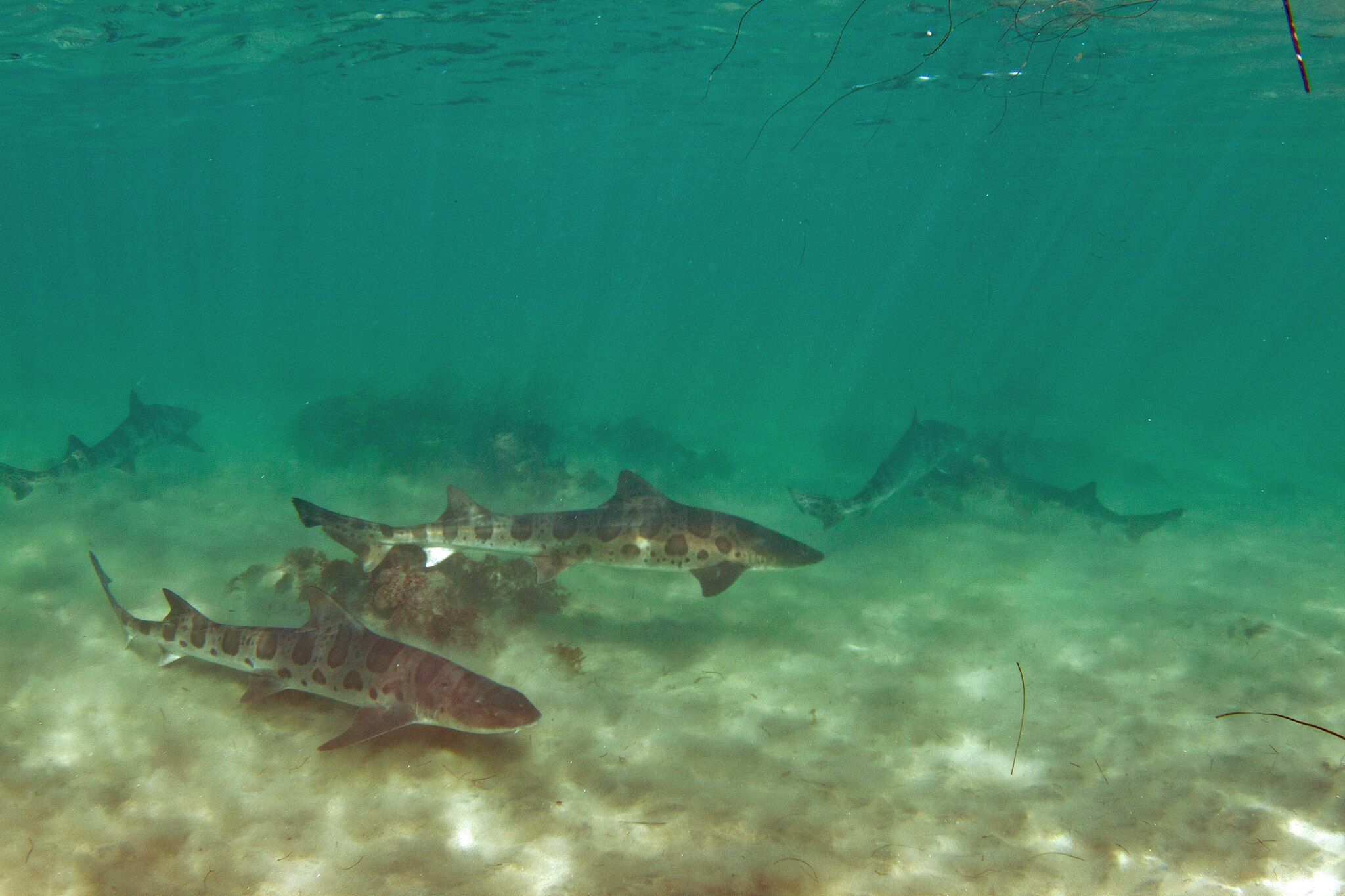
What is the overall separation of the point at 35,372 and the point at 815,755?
4098cm

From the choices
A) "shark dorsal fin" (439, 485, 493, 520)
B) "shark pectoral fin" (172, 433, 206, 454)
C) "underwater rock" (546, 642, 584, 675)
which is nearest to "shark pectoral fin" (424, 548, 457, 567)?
"shark dorsal fin" (439, 485, 493, 520)

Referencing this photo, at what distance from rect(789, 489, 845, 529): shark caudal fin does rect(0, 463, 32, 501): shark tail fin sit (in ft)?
43.3

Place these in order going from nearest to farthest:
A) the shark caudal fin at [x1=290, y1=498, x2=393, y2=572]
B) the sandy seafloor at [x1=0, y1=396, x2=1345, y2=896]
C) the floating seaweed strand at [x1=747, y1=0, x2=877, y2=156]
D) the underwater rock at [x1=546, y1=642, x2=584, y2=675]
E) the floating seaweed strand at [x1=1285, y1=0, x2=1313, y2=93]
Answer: the floating seaweed strand at [x1=1285, y1=0, x2=1313, y2=93] < the sandy seafloor at [x1=0, y1=396, x2=1345, y2=896] < the underwater rock at [x1=546, y1=642, x2=584, y2=675] < the shark caudal fin at [x1=290, y1=498, x2=393, y2=572] < the floating seaweed strand at [x1=747, y1=0, x2=877, y2=156]

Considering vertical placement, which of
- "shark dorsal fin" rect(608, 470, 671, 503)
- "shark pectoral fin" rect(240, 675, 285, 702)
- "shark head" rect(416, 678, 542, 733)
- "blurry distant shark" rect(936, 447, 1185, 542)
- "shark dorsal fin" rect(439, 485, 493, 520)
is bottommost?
"blurry distant shark" rect(936, 447, 1185, 542)

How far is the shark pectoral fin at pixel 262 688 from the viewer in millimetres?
5598

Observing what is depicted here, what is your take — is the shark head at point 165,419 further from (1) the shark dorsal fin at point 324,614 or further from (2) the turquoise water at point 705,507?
(1) the shark dorsal fin at point 324,614

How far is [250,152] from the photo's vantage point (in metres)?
50.4

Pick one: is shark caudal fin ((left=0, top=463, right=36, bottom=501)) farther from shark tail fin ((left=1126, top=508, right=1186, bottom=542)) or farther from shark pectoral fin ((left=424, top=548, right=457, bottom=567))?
shark tail fin ((left=1126, top=508, right=1186, bottom=542))

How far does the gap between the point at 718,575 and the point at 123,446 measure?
12.9m

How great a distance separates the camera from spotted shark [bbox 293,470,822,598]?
7.00 meters

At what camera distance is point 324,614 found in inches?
226

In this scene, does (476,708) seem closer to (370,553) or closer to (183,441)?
(370,553)

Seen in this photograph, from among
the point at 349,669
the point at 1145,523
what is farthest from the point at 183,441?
the point at 1145,523

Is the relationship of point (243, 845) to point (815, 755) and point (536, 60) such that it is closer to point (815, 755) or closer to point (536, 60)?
point (815, 755)
